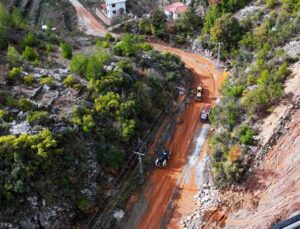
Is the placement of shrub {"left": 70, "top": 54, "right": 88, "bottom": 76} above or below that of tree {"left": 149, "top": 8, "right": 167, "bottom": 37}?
below

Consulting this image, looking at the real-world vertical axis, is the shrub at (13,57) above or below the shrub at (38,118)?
above

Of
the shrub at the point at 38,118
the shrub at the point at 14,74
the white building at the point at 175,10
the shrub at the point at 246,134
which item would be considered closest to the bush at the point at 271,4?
the white building at the point at 175,10

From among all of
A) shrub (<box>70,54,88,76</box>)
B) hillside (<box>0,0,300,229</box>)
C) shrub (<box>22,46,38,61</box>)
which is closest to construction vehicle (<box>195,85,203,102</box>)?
hillside (<box>0,0,300,229</box>)

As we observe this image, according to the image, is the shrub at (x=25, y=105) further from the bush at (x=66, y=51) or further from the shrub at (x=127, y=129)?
the bush at (x=66, y=51)

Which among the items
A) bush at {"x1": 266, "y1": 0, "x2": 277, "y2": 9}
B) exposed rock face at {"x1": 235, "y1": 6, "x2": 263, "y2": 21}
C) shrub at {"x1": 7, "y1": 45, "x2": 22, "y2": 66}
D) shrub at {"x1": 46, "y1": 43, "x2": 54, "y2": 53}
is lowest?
shrub at {"x1": 7, "y1": 45, "x2": 22, "y2": 66}

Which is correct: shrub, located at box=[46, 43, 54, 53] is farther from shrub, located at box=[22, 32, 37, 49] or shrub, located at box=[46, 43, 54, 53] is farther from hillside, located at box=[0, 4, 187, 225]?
shrub, located at box=[22, 32, 37, 49]

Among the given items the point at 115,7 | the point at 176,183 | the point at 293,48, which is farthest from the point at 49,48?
the point at 293,48
